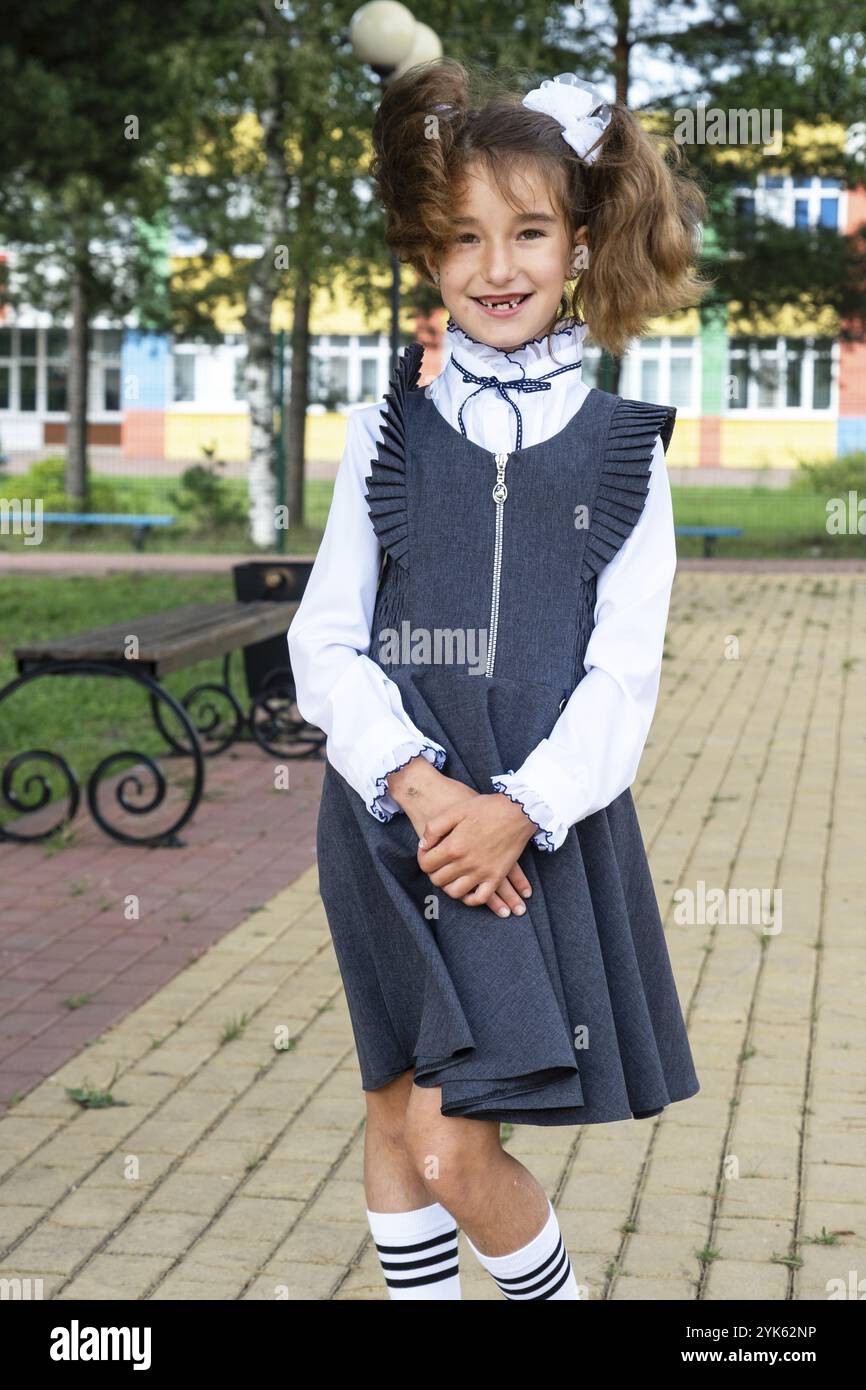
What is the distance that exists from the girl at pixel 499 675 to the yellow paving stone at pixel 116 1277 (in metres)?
0.87

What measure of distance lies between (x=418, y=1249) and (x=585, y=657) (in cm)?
85

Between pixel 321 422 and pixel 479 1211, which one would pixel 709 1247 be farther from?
pixel 321 422

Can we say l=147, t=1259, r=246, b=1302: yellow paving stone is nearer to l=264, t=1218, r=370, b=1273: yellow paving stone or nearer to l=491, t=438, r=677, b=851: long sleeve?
l=264, t=1218, r=370, b=1273: yellow paving stone

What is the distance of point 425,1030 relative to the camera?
228cm

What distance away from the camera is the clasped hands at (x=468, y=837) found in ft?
7.38

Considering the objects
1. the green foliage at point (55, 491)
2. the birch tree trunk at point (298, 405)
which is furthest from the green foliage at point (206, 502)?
the green foliage at point (55, 491)

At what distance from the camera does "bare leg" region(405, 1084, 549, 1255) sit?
7.51ft

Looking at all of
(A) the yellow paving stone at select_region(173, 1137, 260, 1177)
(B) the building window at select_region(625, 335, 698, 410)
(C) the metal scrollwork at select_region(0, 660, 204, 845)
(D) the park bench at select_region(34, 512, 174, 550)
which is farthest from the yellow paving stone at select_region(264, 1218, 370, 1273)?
(B) the building window at select_region(625, 335, 698, 410)

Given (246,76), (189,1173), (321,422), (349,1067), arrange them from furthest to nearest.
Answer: (321,422)
(246,76)
(349,1067)
(189,1173)

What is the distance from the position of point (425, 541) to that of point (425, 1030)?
2.14ft

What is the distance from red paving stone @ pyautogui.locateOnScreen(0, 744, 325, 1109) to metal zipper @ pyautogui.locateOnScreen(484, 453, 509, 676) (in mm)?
2325

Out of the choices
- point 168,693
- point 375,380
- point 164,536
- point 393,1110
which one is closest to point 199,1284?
point 393,1110

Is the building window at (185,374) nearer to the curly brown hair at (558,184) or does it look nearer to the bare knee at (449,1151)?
the curly brown hair at (558,184)
